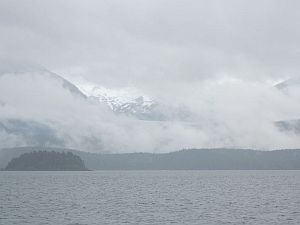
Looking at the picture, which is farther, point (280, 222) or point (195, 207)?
point (195, 207)

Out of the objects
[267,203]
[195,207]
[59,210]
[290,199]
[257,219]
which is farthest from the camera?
[290,199]

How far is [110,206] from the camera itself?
114312 millimetres

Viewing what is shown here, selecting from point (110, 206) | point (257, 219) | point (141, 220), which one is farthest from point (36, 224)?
point (257, 219)

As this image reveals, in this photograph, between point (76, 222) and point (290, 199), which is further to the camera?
point (290, 199)

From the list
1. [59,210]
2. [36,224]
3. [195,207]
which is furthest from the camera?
[195,207]

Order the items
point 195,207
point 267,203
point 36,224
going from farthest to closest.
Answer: point 267,203
point 195,207
point 36,224

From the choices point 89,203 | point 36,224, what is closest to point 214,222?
point 36,224

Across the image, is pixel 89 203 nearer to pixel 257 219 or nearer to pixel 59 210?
pixel 59 210

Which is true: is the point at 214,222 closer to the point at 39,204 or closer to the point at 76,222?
the point at 76,222

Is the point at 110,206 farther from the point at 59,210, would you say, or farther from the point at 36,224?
the point at 36,224

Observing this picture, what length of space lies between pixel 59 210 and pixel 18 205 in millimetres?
17160

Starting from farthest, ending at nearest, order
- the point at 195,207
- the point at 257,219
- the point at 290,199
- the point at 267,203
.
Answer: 1. the point at 290,199
2. the point at 267,203
3. the point at 195,207
4. the point at 257,219

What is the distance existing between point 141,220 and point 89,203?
110 feet

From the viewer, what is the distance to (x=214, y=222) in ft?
291
